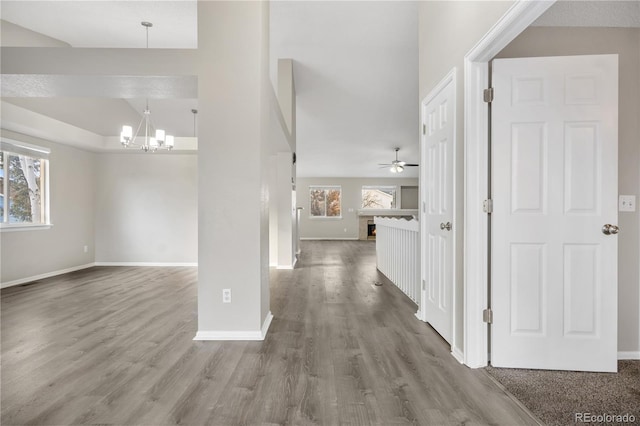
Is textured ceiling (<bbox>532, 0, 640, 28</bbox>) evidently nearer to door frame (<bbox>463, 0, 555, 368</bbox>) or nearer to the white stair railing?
door frame (<bbox>463, 0, 555, 368</bbox>)

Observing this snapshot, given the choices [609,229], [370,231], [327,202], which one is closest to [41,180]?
[609,229]

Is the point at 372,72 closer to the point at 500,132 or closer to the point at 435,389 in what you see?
the point at 500,132

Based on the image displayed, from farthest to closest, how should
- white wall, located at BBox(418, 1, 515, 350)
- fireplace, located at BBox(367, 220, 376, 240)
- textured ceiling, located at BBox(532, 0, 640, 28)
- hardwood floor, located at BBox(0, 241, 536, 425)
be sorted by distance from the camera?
fireplace, located at BBox(367, 220, 376, 240) < textured ceiling, located at BBox(532, 0, 640, 28) < white wall, located at BBox(418, 1, 515, 350) < hardwood floor, located at BBox(0, 241, 536, 425)

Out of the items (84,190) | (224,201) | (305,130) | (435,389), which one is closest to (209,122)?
(224,201)

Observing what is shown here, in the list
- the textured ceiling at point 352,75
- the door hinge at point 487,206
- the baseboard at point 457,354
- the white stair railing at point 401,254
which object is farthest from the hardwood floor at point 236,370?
the textured ceiling at point 352,75

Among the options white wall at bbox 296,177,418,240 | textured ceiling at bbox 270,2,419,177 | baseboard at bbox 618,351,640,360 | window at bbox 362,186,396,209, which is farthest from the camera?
window at bbox 362,186,396,209

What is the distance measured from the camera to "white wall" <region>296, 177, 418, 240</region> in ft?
40.9

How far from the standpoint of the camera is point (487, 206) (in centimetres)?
215

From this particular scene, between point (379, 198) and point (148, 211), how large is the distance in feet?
28.5

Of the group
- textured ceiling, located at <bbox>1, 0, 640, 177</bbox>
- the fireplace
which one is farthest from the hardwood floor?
the fireplace

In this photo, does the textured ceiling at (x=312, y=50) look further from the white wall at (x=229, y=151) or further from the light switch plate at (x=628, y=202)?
the light switch plate at (x=628, y=202)

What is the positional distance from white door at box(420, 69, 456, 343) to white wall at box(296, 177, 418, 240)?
30.8ft

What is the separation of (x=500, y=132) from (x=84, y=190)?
705cm

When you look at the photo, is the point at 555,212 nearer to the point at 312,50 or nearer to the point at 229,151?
the point at 229,151
